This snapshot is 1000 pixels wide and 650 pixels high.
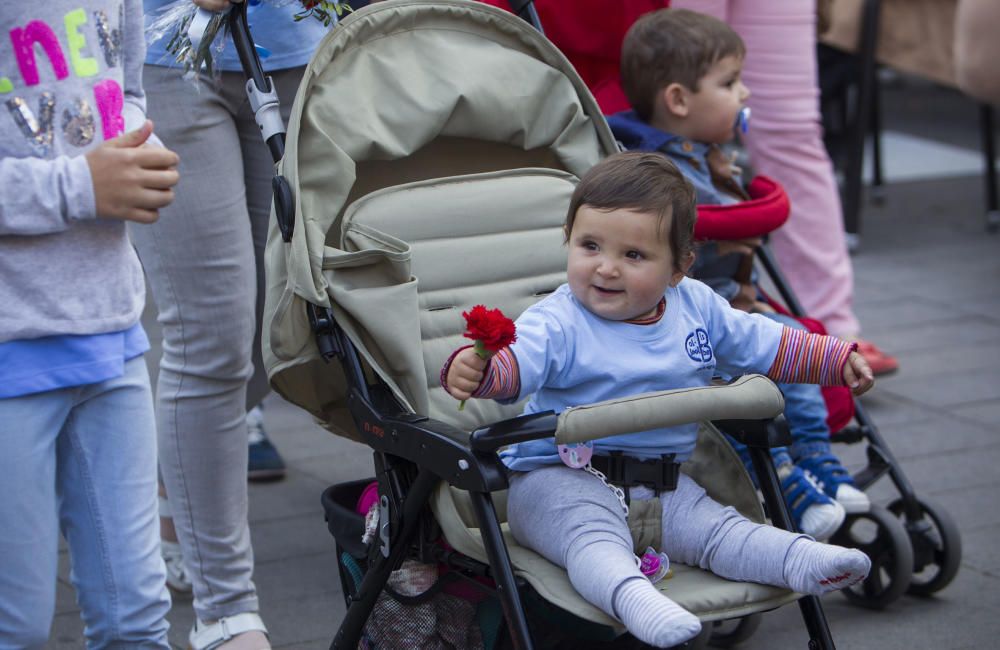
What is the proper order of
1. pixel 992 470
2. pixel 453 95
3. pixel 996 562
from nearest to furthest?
1. pixel 453 95
2. pixel 996 562
3. pixel 992 470

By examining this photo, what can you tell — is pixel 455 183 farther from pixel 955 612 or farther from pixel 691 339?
pixel 955 612

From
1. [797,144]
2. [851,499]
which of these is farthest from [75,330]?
[797,144]

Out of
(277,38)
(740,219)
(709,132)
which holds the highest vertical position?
(277,38)

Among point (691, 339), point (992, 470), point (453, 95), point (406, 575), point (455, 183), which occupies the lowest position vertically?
point (992, 470)

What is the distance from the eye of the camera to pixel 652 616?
7.10 ft

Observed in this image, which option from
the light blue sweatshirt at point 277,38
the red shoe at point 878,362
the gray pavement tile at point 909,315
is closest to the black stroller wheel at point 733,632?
the light blue sweatshirt at point 277,38

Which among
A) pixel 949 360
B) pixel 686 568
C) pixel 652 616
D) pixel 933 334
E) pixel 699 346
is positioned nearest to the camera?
pixel 652 616

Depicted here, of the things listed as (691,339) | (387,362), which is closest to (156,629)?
(387,362)

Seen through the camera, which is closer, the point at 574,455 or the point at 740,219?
the point at 574,455

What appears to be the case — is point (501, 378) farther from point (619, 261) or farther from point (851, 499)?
point (851, 499)

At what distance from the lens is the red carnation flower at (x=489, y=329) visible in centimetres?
223

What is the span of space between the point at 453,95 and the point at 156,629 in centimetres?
121

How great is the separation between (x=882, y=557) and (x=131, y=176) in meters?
2.01

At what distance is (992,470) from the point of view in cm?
427
